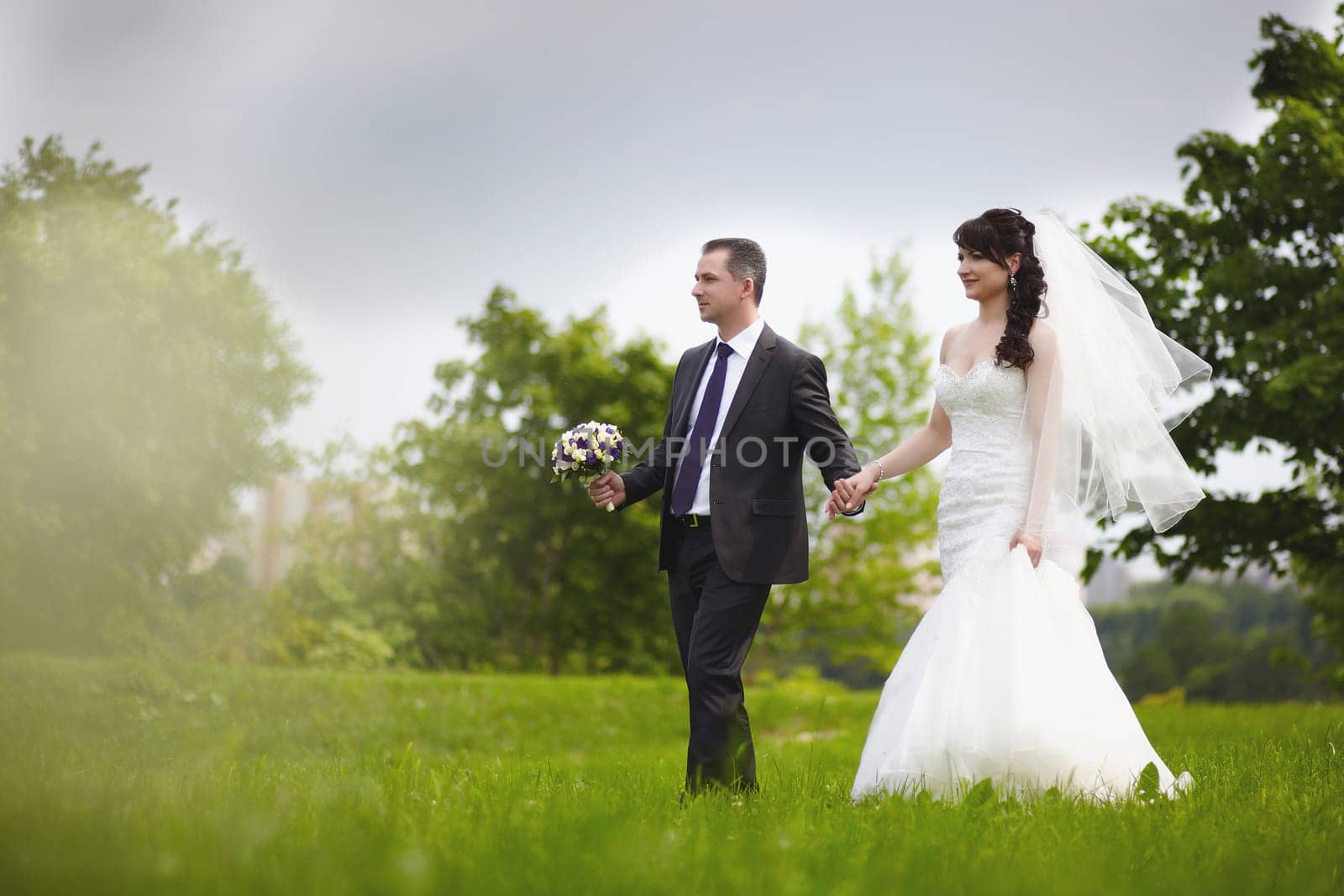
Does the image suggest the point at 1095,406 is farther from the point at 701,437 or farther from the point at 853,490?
the point at 701,437

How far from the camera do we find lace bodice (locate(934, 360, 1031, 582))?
500 centimetres

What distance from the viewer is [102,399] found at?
784 inches

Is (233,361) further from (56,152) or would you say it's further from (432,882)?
(432,882)

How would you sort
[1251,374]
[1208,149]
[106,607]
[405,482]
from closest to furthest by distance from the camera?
1. [1251,374]
2. [1208,149]
3. [106,607]
4. [405,482]

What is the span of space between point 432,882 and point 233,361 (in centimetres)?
2423

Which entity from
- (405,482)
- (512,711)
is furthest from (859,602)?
(512,711)

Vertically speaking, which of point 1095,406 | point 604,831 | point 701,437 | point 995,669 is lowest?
point 604,831

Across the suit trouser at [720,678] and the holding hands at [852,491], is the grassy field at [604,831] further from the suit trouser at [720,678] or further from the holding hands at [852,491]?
the holding hands at [852,491]

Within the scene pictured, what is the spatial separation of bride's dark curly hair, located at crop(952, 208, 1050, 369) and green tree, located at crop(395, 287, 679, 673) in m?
22.9

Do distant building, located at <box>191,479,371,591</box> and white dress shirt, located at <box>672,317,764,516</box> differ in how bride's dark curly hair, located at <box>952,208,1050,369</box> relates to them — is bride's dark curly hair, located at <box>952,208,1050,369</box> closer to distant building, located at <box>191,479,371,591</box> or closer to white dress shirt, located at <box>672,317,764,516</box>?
white dress shirt, located at <box>672,317,764,516</box>

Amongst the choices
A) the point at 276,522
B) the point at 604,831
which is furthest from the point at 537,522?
the point at 604,831

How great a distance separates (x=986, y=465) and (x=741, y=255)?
5.00 feet

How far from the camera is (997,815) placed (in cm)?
388

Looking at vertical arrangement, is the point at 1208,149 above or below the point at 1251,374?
Result: above
